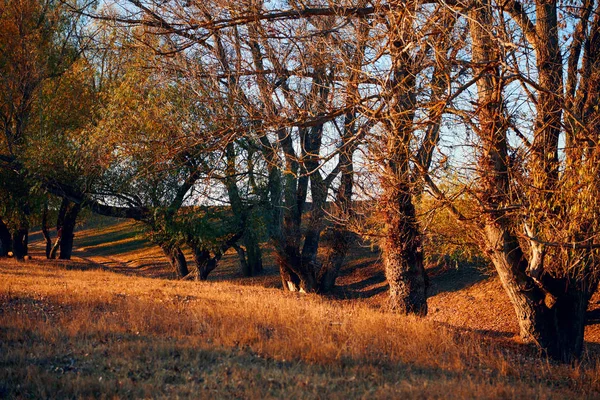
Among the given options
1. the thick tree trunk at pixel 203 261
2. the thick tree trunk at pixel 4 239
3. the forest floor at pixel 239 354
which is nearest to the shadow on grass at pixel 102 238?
the thick tree trunk at pixel 4 239

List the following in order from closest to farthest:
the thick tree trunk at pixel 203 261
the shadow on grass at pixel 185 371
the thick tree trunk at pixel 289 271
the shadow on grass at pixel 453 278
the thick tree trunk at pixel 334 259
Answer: the shadow on grass at pixel 185 371 < the thick tree trunk at pixel 289 271 < the thick tree trunk at pixel 334 259 < the thick tree trunk at pixel 203 261 < the shadow on grass at pixel 453 278

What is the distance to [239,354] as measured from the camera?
702 centimetres

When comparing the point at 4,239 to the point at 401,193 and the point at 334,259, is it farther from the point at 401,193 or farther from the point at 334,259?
the point at 401,193

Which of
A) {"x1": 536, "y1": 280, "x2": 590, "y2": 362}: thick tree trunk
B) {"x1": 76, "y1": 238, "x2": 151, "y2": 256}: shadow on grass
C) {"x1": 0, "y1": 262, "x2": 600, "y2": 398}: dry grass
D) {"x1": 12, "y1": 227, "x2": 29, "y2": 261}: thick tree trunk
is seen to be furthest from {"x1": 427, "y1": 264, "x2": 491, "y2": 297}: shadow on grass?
{"x1": 76, "y1": 238, "x2": 151, "y2": 256}: shadow on grass

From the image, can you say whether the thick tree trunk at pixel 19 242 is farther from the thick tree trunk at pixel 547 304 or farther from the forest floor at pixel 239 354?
the thick tree trunk at pixel 547 304

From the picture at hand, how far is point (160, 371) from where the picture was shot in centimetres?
614

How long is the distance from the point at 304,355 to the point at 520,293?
191 inches

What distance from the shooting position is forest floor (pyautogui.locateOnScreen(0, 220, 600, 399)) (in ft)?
18.6

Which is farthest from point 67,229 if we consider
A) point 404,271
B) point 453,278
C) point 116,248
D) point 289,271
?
point 116,248

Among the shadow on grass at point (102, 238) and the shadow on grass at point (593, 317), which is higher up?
the shadow on grass at point (102, 238)

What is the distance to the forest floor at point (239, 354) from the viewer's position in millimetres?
5680

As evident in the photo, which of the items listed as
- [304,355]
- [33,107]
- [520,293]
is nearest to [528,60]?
[520,293]

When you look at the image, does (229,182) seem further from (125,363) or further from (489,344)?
(125,363)

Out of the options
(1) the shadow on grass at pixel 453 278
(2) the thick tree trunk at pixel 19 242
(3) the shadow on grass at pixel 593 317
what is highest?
(2) the thick tree trunk at pixel 19 242
